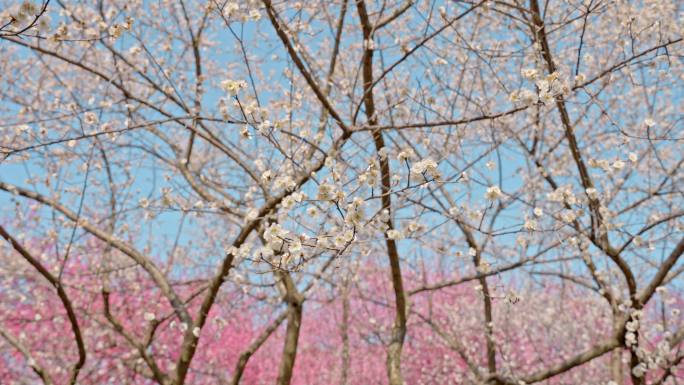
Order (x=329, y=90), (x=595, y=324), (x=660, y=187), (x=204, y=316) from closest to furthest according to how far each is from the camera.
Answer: (x=204, y=316) < (x=660, y=187) < (x=329, y=90) < (x=595, y=324)

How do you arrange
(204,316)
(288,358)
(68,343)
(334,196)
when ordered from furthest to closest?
(68,343), (288,358), (204,316), (334,196)

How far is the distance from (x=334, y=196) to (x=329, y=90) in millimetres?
3644

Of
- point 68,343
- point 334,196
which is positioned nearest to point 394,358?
point 334,196

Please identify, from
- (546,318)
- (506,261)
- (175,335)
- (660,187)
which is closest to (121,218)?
(506,261)

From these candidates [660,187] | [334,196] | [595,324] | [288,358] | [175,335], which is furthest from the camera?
[595,324]

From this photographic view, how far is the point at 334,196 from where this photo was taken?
210cm

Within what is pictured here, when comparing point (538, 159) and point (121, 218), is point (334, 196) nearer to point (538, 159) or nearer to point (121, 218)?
point (538, 159)

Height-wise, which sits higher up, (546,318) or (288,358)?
(546,318)

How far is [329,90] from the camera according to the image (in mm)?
5609

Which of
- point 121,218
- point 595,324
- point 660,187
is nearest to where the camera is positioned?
point 660,187

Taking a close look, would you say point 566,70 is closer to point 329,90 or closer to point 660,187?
point 660,187

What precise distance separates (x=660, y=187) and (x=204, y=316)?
4.06m

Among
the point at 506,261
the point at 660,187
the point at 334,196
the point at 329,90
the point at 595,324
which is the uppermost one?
the point at 595,324

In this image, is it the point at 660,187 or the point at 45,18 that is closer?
the point at 45,18
